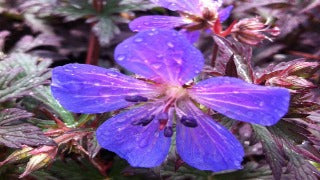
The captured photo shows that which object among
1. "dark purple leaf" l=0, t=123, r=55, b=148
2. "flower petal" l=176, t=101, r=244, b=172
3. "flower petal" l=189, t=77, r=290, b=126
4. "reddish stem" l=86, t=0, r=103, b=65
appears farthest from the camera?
"reddish stem" l=86, t=0, r=103, b=65

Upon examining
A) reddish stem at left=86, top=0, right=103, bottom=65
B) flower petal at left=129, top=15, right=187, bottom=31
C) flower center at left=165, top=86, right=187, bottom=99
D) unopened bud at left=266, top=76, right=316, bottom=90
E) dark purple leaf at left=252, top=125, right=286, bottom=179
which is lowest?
reddish stem at left=86, top=0, right=103, bottom=65

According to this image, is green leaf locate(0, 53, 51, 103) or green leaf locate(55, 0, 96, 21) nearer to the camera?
green leaf locate(0, 53, 51, 103)

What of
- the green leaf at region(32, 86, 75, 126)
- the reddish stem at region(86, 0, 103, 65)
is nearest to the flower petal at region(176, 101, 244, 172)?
the green leaf at region(32, 86, 75, 126)

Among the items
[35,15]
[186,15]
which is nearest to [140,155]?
[186,15]

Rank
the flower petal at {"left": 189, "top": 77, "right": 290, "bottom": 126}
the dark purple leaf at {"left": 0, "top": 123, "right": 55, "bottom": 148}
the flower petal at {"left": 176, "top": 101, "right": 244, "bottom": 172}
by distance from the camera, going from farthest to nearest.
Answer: the dark purple leaf at {"left": 0, "top": 123, "right": 55, "bottom": 148}
the flower petal at {"left": 176, "top": 101, "right": 244, "bottom": 172}
the flower petal at {"left": 189, "top": 77, "right": 290, "bottom": 126}

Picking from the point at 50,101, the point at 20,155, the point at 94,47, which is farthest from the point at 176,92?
the point at 94,47

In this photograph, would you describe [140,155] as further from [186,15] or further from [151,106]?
[186,15]

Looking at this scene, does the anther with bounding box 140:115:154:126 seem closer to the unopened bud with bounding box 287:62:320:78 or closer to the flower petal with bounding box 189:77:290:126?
the flower petal with bounding box 189:77:290:126
